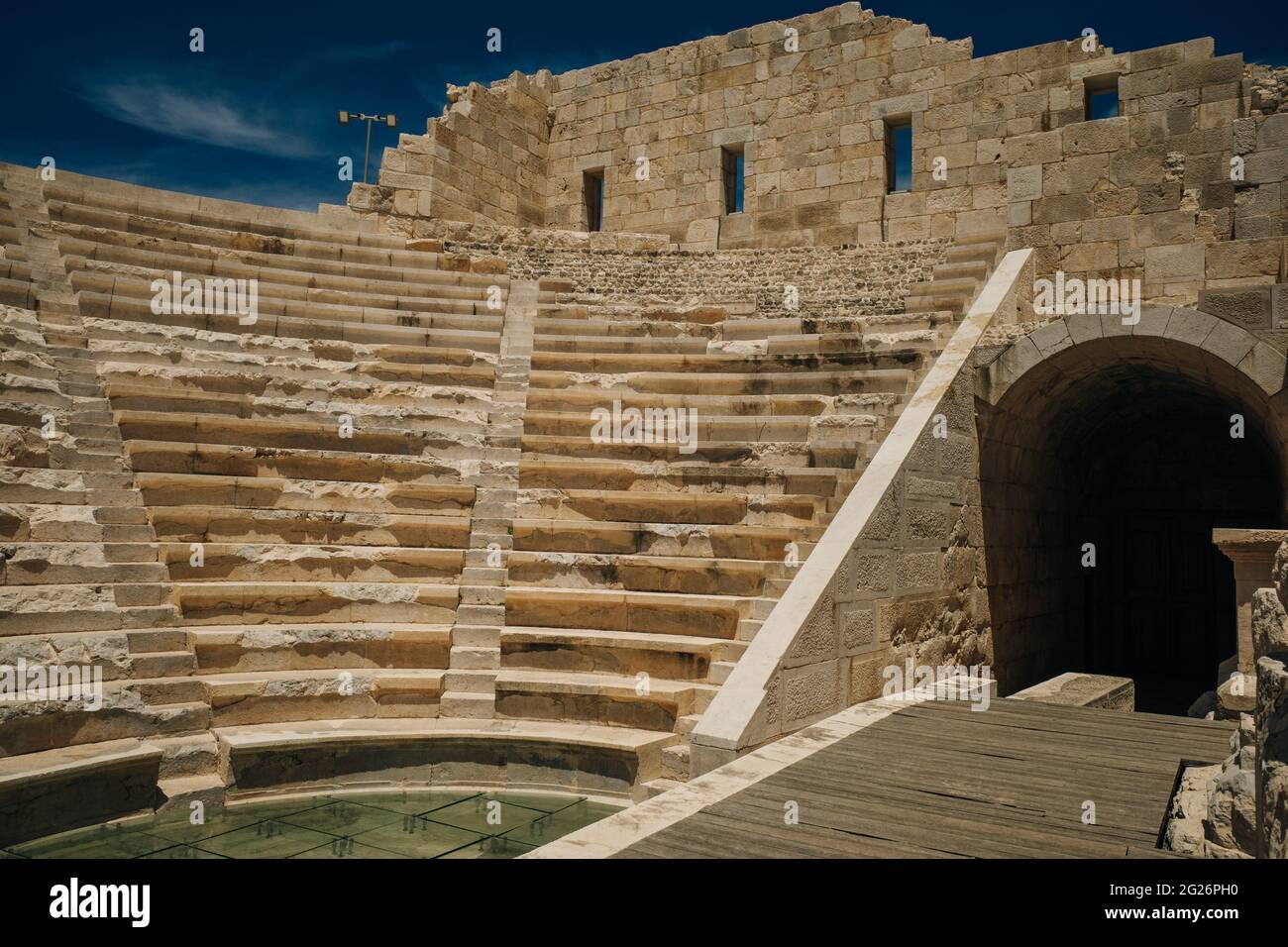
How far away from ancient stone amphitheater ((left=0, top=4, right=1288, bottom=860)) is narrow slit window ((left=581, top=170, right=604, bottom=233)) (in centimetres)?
550

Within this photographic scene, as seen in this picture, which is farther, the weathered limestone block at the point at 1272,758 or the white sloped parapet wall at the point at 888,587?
the white sloped parapet wall at the point at 888,587

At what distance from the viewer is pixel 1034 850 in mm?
3959

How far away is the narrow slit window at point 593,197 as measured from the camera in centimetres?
1902

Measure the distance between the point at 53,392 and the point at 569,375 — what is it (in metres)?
4.59

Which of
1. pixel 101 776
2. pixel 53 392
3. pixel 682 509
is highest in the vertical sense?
pixel 53 392

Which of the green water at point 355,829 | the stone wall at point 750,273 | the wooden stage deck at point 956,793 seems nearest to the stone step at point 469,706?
the green water at point 355,829

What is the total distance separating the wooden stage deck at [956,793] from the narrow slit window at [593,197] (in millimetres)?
14345

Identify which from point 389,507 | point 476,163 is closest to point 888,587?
point 389,507

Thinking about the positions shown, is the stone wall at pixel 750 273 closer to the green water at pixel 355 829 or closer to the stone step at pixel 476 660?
the stone step at pixel 476 660

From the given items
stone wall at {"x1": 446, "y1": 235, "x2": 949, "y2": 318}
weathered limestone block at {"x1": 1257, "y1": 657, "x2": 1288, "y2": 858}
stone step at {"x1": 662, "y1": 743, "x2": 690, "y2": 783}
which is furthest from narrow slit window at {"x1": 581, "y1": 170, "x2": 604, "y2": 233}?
weathered limestone block at {"x1": 1257, "y1": 657, "x2": 1288, "y2": 858}

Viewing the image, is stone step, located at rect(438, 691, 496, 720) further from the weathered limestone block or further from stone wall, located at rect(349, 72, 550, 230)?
stone wall, located at rect(349, 72, 550, 230)

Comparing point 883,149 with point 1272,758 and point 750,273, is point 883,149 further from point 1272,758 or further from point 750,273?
point 1272,758
